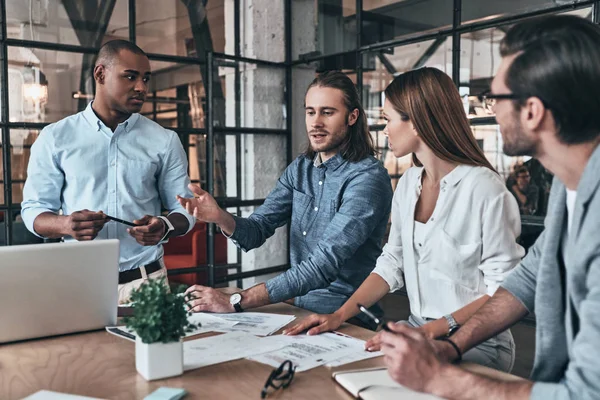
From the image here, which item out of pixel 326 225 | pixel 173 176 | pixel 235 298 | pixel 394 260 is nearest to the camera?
pixel 235 298

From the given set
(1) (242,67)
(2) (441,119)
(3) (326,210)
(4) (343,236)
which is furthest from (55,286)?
(1) (242,67)

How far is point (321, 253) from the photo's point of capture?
218 centimetres

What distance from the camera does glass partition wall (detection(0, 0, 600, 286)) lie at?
411cm

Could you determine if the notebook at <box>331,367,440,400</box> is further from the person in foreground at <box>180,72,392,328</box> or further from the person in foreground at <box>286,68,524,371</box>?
the person in foreground at <box>180,72,392,328</box>

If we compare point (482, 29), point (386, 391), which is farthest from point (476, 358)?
point (482, 29)

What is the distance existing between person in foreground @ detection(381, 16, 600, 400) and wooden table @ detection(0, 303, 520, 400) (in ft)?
0.62

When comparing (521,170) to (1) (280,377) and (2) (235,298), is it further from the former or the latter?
(1) (280,377)

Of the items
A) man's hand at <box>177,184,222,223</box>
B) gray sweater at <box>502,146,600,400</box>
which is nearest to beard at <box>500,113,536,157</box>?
gray sweater at <box>502,146,600,400</box>

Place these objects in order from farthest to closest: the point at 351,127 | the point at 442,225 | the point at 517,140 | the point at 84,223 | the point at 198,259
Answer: the point at 198,259 → the point at 351,127 → the point at 84,223 → the point at 442,225 → the point at 517,140

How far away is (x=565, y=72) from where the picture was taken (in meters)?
1.24

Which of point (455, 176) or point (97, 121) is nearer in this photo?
point (455, 176)

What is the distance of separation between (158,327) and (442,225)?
103 centimetres

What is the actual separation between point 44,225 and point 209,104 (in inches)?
99.3

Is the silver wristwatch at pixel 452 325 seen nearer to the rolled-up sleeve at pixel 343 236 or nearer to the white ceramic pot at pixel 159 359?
the rolled-up sleeve at pixel 343 236
